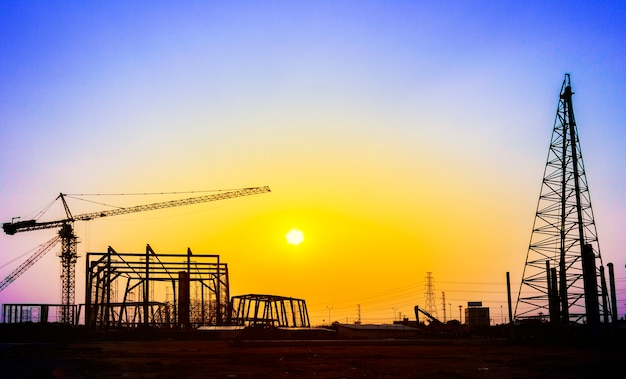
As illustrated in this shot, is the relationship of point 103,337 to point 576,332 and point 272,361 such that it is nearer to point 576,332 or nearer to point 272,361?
point 272,361

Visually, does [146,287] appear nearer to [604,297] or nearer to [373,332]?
[373,332]

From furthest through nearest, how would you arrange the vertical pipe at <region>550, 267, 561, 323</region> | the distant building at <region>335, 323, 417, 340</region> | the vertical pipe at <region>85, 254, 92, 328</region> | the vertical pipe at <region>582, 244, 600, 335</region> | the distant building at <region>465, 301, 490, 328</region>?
the distant building at <region>465, 301, 490, 328</region> < the distant building at <region>335, 323, 417, 340</region> < the vertical pipe at <region>85, 254, 92, 328</region> < the vertical pipe at <region>550, 267, 561, 323</region> < the vertical pipe at <region>582, 244, 600, 335</region>

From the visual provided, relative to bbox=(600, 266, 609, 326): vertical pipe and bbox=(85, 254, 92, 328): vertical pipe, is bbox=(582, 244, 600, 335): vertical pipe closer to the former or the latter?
bbox=(600, 266, 609, 326): vertical pipe

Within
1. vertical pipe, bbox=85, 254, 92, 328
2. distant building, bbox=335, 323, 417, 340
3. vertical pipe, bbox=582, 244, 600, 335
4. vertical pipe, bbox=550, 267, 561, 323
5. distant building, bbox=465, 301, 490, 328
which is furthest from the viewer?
distant building, bbox=465, 301, 490, 328

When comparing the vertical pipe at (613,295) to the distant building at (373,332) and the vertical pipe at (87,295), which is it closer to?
the distant building at (373,332)

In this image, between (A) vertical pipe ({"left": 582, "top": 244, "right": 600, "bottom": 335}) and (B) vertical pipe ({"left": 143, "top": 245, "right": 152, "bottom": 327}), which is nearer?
(A) vertical pipe ({"left": 582, "top": 244, "right": 600, "bottom": 335})

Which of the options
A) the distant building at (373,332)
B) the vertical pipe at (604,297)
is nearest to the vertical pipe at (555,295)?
the vertical pipe at (604,297)

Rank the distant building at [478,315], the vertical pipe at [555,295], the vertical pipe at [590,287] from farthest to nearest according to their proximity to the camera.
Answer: the distant building at [478,315]
the vertical pipe at [555,295]
the vertical pipe at [590,287]

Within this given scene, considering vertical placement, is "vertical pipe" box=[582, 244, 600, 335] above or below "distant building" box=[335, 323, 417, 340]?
above

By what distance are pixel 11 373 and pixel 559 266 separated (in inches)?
1759

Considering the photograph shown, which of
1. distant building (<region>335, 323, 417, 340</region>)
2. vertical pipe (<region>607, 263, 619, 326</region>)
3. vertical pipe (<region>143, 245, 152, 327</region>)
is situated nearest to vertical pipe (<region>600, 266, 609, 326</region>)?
vertical pipe (<region>607, 263, 619, 326</region>)

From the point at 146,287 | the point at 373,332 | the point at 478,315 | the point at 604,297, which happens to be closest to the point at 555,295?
the point at 604,297

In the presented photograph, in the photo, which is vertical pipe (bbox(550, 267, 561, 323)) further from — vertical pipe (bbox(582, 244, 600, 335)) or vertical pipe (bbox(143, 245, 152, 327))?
vertical pipe (bbox(143, 245, 152, 327))

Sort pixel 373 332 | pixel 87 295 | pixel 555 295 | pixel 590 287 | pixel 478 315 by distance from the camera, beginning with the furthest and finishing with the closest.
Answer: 1. pixel 478 315
2. pixel 373 332
3. pixel 87 295
4. pixel 555 295
5. pixel 590 287
